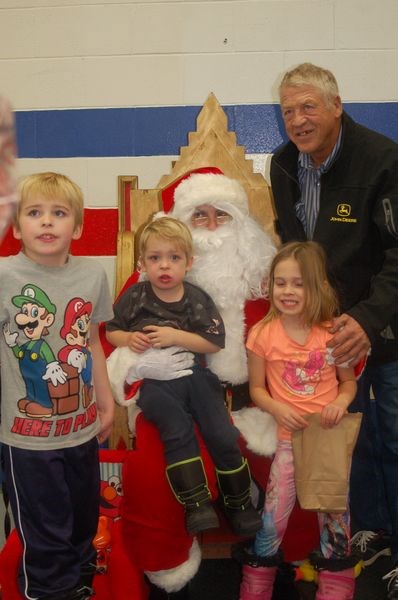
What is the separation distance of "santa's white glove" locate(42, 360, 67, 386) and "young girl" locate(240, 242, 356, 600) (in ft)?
2.15

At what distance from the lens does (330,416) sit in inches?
66.9

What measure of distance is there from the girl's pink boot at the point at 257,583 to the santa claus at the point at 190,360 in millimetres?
166

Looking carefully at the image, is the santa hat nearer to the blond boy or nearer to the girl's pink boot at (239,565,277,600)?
the blond boy

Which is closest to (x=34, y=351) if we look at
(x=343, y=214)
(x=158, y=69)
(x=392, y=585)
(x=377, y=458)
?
(x=343, y=214)

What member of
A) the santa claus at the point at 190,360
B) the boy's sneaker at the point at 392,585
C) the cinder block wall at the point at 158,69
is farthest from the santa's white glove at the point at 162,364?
the cinder block wall at the point at 158,69

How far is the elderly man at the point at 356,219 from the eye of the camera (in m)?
1.79

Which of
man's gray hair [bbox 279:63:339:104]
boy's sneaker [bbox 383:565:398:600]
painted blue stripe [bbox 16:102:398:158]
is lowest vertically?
boy's sneaker [bbox 383:565:398:600]

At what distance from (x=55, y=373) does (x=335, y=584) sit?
1.04 meters

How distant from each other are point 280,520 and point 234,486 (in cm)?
18

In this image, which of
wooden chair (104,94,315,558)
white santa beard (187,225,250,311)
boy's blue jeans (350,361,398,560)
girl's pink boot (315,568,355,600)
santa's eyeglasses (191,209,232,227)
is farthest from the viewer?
wooden chair (104,94,315,558)

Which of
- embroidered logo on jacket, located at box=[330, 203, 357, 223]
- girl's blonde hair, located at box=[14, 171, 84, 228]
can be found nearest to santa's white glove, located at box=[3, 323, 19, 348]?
girl's blonde hair, located at box=[14, 171, 84, 228]

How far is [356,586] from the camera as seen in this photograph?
199cm

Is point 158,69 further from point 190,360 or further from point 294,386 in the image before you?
point 294,386

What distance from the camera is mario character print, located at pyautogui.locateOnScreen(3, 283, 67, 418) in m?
1.45
